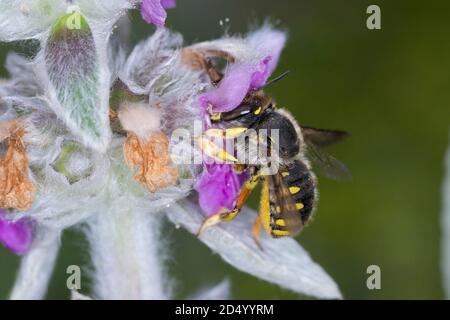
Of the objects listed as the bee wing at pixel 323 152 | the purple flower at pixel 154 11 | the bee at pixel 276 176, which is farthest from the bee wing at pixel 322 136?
the purple flower at pixel 154 11

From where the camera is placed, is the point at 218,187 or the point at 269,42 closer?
the point at 218,187

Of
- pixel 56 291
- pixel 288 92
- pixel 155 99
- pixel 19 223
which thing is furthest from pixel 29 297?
pixel 288 92

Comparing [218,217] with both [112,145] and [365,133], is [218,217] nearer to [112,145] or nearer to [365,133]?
[112,145]

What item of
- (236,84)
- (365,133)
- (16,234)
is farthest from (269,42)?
(365,133)

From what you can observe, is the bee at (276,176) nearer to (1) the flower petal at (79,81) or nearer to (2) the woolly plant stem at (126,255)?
(2) the woolly plant stem at (126,255)

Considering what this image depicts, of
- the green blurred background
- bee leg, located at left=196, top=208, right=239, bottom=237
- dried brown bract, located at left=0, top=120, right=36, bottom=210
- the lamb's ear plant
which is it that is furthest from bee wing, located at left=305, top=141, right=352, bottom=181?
the green blurred background

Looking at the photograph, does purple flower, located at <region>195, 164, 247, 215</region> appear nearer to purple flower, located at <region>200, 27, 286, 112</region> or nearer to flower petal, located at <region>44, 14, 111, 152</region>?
purple flower, located at <region>200, 27, 286, 112</region>
